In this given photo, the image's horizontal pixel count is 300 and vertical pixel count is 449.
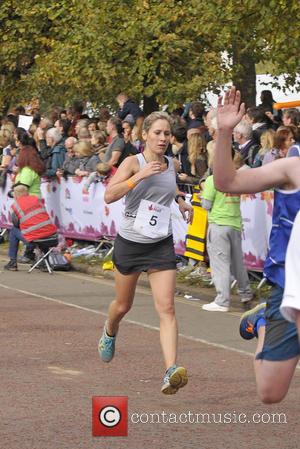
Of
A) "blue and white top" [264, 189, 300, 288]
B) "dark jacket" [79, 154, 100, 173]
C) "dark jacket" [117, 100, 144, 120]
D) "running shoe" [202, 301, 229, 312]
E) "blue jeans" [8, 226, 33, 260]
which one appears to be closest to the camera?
"blue and white top" [264, 189, 300, 288]

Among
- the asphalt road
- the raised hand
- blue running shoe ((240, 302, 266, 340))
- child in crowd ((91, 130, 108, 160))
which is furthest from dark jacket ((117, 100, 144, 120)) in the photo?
the raised hand

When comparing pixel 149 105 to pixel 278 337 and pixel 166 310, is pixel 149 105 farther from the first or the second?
pixel 278 337

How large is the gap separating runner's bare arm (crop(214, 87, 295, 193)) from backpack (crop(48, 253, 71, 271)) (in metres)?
12.4

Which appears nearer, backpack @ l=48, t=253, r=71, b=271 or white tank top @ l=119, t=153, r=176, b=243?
white tank top @ l=119, t=153, r=176, b=243

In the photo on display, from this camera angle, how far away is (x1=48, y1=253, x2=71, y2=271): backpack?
18.5 metres

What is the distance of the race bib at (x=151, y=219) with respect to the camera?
943cm

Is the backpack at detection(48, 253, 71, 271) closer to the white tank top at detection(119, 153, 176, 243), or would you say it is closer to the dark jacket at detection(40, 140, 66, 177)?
the dark jacket at detection(40, 140, 66, 177)

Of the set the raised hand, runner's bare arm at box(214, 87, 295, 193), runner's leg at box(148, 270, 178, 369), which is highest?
the raised hand

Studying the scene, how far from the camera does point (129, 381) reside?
9.73m

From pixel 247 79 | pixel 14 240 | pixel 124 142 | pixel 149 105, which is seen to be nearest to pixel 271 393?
pixel 124 142

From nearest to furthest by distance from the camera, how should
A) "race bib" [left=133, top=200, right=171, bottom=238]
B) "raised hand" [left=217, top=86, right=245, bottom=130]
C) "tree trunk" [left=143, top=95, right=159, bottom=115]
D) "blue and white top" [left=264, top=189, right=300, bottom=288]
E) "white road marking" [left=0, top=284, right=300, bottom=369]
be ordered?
1. "raised hand" [left=217, top=86, right=245, bottom=130]
2. "blue and white top" [left=264, top=189, right=300, bottom=288]
3. "race bib" [left=133, top=200, right=171, bottom=238]
4. "white road marking" [left=0, top=284, right=300, bottom=369]
5. "tree trunk" [left=143, top=95, right=159, bottom=115]

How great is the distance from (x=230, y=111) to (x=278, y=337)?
1141mm

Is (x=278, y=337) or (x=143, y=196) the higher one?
(x=143, y=196)

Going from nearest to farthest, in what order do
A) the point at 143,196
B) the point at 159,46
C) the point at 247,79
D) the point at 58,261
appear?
the point at 143,196, the point at 58,261, the point at 159,46, the point at 247,79
